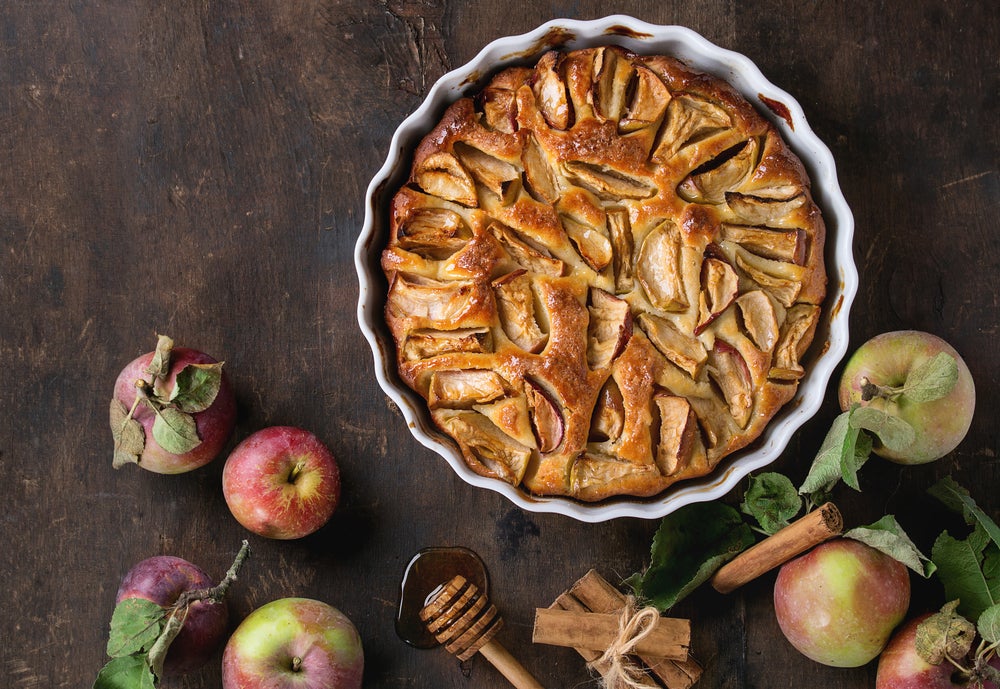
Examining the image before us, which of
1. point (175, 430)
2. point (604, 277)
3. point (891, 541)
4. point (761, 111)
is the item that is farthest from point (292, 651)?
point (761, 111)

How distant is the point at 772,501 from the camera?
5.88ft

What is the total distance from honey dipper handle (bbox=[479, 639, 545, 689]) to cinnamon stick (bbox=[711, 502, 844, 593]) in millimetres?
425

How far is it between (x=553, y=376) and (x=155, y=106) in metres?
1.04

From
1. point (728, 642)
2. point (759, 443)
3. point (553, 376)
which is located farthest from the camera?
point (728, 642)

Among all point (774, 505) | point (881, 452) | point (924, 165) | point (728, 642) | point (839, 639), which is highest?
point (924, 165)

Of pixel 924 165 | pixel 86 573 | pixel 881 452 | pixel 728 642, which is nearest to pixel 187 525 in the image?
pixel 86 573

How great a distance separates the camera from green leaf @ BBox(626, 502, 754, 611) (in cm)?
178

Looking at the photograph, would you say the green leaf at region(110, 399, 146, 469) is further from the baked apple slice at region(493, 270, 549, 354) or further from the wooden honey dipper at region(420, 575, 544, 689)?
the baked apple slice at region(493, 270, 549, 354)

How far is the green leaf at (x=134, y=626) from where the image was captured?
1.66 m

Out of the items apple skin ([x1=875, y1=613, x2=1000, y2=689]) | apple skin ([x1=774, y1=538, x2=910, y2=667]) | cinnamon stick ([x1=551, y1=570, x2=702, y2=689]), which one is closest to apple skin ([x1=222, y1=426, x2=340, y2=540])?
cinnamon stick ([x1=551, y1=570, x2=702, y2=689])

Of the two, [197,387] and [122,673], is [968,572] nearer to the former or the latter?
[197,387]

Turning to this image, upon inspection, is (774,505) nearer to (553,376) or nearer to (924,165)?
(553,376)

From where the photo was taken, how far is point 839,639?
169 cm

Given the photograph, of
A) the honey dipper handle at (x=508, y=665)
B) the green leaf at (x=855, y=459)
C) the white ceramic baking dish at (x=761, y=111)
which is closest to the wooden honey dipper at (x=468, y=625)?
the honey dipper handle at (x=508, y=665)
